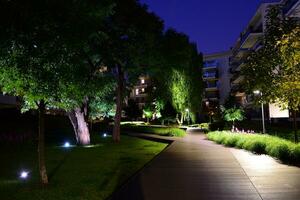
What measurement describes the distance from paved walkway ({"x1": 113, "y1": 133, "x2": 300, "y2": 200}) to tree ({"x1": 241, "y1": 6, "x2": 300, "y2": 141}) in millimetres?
3551

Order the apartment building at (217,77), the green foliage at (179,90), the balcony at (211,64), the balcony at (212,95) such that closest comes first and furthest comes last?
1. the green foliage at (179,90)
2. the apartment building at (217,77)
3. the balcony at (212,95)
4. the balcony at (211,64)

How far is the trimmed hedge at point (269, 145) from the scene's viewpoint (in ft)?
46.7

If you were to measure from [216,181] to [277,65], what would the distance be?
30.5 ft

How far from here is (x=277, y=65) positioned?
59.4 ft

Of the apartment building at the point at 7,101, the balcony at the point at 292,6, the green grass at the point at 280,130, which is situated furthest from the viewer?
the balcony at the point at 292,6

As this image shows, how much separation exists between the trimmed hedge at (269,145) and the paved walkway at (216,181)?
56 cm

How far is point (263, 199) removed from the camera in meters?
8.38

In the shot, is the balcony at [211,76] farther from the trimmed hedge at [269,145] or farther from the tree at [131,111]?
the trimmed hedge at [269,145]

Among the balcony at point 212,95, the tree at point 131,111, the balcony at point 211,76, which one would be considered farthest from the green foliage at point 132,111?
the balcony at point 211,76

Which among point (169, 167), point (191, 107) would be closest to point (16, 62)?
point (169, 167)

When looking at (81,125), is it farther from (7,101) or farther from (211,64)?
(211,64)

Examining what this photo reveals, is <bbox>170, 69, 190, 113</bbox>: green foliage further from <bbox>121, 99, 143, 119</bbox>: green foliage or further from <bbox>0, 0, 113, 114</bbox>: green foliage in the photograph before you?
<bbox>0, 0, 113, 114</bbox>: green foliage

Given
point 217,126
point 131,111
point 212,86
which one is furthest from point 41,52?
point 212,86

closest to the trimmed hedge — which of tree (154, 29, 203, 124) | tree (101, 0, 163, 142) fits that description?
tree (101, 0, 163, 142)
